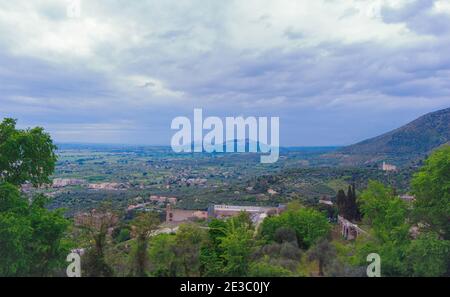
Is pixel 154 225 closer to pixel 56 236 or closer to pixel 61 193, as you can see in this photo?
pixel 56 236

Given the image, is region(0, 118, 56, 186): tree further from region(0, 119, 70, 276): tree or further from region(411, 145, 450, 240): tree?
region(411, 145, 450, 240): tree

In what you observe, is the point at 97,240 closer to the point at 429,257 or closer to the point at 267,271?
the point at 267,271

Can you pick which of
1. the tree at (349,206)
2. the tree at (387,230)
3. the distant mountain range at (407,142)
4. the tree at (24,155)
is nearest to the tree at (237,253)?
the tree at (387,230)

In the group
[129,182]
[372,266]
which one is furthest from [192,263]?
[129,182]

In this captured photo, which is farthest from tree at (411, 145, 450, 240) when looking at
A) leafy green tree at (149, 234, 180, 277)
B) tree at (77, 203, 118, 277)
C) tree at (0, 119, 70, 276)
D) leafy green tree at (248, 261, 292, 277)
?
tree at (0, 119, 70, 276)

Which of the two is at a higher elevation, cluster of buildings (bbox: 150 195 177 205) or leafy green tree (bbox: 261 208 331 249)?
leafy green tree (bbox: 261 208 331 249)

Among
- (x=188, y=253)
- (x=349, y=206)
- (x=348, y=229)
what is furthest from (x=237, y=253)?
(x=349, y=206)

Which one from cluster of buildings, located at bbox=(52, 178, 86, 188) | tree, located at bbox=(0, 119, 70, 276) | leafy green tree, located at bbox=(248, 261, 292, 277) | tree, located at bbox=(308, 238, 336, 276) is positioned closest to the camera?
leafy green tree, located at bbox=(248, 261, 292, 277)
